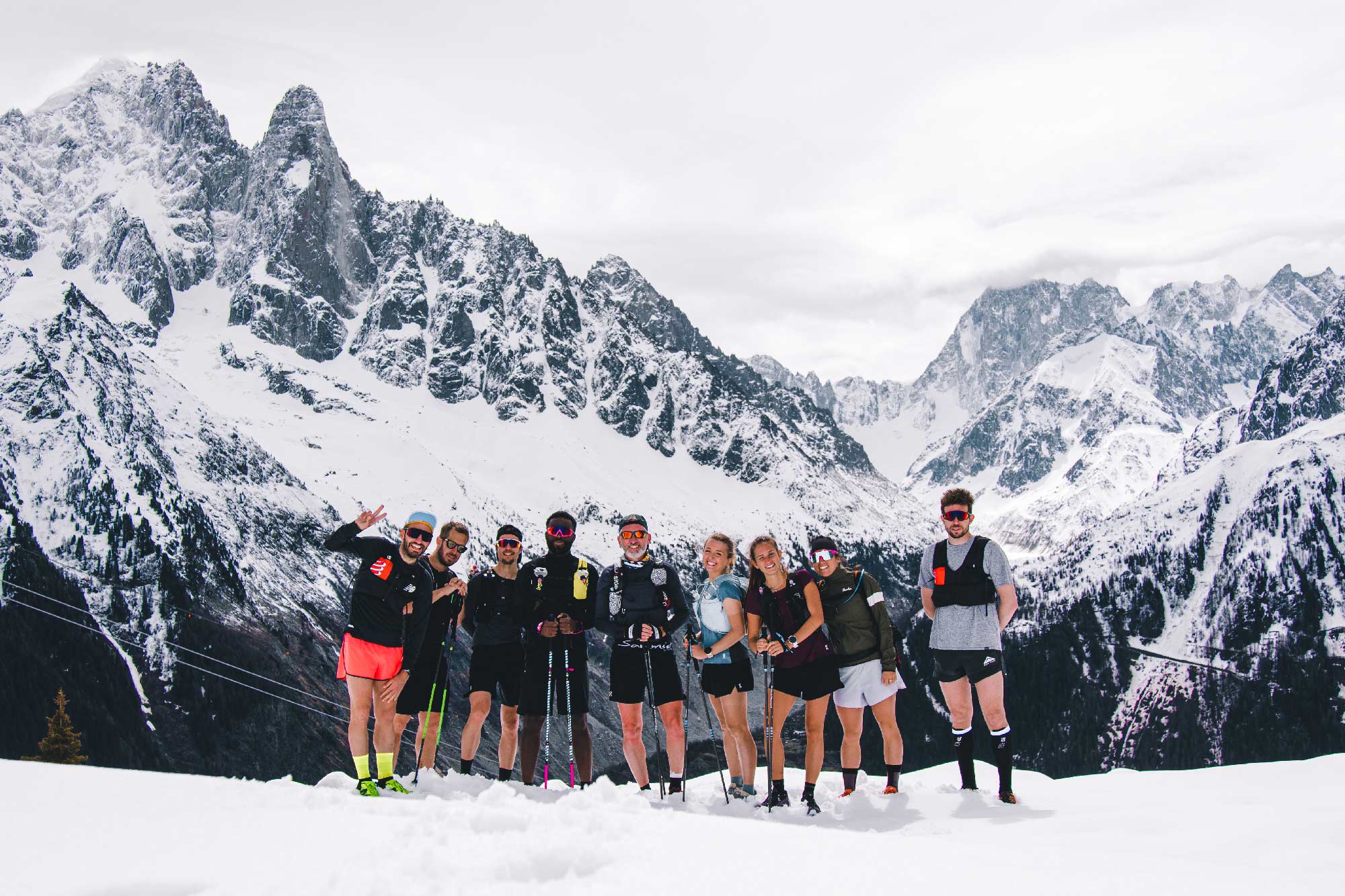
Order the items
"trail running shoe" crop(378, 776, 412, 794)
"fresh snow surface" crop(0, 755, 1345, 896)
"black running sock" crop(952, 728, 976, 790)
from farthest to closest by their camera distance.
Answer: "black running sock" crop(952, 728, 976, 790), "trail running shoe" crop(378, 776, 412, 794), "fresh snow surface" crop(0, 755, 1345, 896)

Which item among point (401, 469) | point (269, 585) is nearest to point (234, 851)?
point (269, 585)

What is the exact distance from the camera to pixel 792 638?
37.8 ft

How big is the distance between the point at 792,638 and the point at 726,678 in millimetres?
1177

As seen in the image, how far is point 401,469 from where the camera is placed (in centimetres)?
19562

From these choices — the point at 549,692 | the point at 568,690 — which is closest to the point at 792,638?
the point at 568,690

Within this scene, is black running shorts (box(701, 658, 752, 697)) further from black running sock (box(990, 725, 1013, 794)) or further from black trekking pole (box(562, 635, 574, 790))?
black running sock (box(990, 725, 1013, 794))

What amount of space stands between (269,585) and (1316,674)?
168 m

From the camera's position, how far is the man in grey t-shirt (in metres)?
11.1

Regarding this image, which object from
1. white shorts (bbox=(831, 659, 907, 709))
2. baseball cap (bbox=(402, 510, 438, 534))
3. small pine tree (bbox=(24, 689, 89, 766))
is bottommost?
small pine tree (bbox=(24, 689, 89, 766))

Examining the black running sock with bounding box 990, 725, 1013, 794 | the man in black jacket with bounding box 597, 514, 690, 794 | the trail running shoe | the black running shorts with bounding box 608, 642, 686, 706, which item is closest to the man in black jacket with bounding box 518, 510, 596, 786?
the man in black jacket with bounding box 597, 514, 690, 794

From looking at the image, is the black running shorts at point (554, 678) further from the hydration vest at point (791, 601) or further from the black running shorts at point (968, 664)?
the black running shorts at point (968, 664)

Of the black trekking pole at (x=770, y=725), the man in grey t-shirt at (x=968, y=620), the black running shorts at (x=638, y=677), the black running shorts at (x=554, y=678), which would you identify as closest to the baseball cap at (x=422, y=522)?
the black running shorts at (x=554, y=678)

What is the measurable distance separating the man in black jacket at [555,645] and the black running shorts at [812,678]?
283 cm

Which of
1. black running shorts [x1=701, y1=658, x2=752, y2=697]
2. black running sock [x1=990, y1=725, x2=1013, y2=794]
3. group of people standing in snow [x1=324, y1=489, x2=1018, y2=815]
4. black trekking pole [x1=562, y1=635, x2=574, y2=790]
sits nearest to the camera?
A: black running sock [x1=990, y1=725, x2=1013, y2=794]
